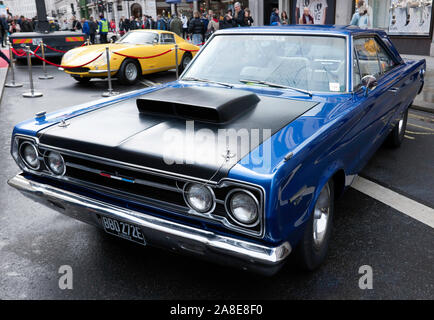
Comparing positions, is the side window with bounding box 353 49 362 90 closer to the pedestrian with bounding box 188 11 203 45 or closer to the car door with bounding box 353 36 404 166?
the car door with bounding box 353 36 404 166

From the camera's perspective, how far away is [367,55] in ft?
13.0

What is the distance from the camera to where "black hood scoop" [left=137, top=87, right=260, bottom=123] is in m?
2.73

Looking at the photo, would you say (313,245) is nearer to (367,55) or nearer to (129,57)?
(367,55)

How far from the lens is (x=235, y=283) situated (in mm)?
2752

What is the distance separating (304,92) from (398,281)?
155cm

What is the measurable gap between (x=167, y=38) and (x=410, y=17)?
360 inches

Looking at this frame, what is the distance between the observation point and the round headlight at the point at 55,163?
2.78 m

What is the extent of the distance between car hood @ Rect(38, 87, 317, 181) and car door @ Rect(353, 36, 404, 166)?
1.92ft

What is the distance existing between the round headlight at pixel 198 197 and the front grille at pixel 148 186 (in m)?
0.03

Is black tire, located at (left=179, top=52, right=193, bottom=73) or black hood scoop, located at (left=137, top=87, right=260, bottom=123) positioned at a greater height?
black hood scoop, located at (left=137, top=87, right=260, bottom=123)

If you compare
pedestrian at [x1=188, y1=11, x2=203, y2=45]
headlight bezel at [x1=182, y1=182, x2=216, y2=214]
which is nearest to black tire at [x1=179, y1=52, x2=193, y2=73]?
pedestrian at [x1=188, y1=11, x2=203, y2=45]

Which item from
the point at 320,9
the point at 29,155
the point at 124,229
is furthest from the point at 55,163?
the point at 320,9

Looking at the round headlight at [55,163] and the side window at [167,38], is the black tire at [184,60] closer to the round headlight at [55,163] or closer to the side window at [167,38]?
the side window at [167,38]
